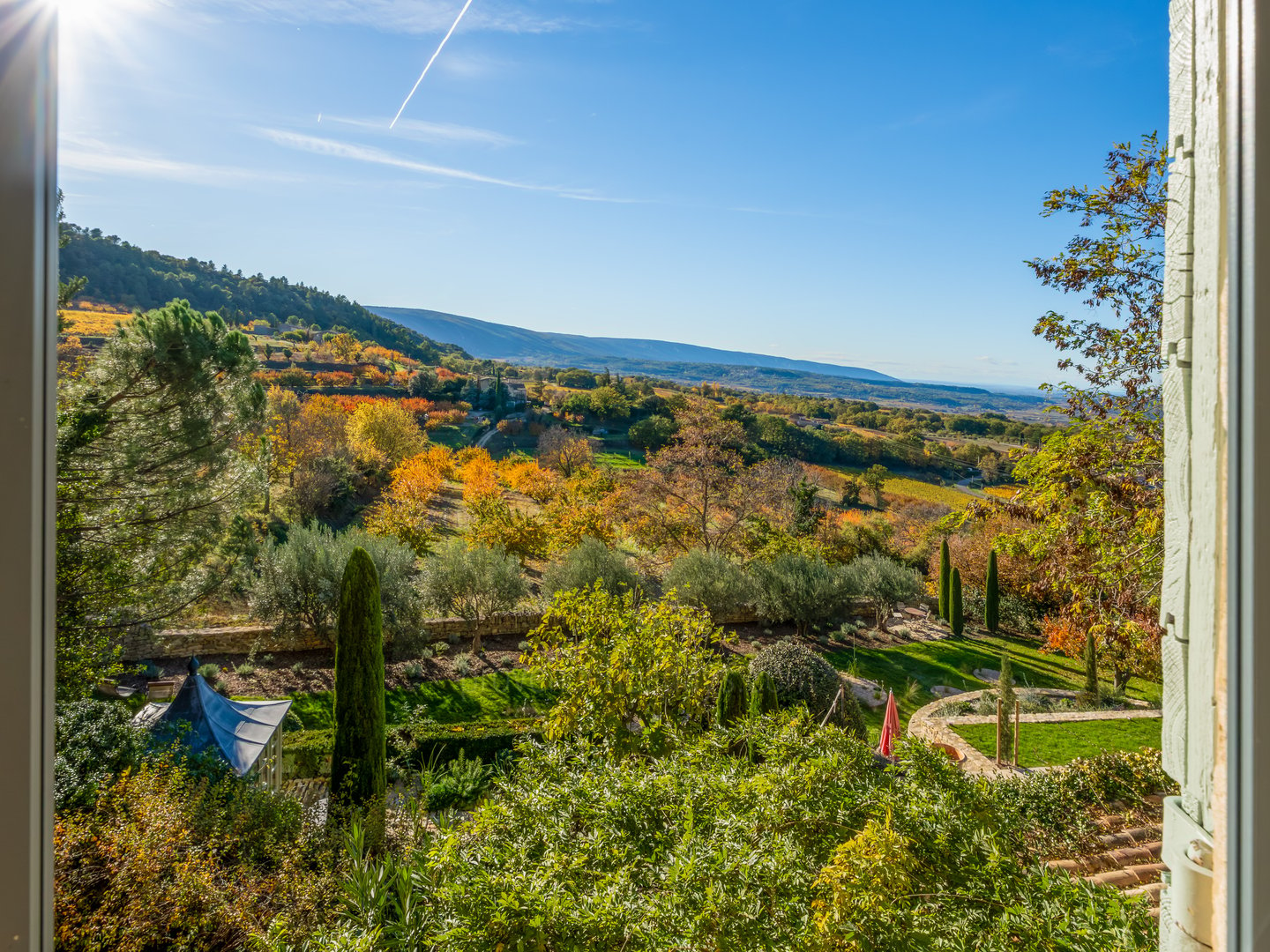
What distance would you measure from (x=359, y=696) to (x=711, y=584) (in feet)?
19.5

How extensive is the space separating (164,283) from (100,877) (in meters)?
10.9

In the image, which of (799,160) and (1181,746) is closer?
(1181,746)

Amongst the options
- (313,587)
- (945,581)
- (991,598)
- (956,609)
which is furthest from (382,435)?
(991,598)

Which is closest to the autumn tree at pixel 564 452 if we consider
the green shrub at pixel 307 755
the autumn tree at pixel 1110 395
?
the green shrub at pixel 307 755

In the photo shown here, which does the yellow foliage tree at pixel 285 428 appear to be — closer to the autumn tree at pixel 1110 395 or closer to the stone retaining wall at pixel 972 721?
the stone retaining wall at pixel 972 721

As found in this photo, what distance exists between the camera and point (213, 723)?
4.41 meters

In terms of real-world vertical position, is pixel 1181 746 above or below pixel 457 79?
below

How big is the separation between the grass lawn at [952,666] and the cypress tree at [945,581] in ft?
2.06

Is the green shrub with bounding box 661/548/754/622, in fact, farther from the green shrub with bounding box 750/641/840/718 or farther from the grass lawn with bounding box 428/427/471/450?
the grass lawn with bounding box 428/427/471/450

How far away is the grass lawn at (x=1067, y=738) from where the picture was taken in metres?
5.40

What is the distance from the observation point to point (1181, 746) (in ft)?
1.59
